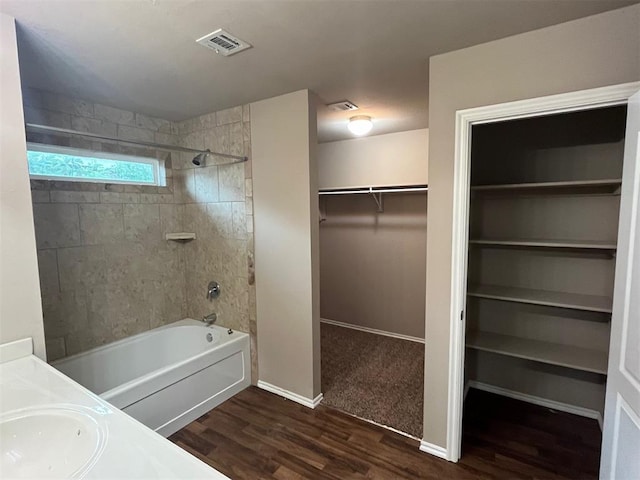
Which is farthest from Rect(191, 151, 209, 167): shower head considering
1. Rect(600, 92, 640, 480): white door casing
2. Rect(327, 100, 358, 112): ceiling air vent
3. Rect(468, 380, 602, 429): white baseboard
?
Rect(468, 380, 602, 429): white baseboard

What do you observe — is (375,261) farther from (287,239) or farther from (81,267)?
(81,267)

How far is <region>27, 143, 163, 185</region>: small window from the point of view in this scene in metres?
2.39

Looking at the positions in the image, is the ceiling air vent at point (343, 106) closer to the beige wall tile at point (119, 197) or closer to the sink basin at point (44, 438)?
the beige wall tile at point (119, 197)

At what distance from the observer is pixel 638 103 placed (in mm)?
1279

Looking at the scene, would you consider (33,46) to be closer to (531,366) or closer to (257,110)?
(257,110)

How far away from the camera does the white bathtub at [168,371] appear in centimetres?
220

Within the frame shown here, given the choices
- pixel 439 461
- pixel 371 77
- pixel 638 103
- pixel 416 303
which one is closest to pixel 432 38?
pixel 371 77

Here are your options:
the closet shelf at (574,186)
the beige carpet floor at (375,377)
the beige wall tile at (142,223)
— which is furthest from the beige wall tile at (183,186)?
the closet shelf at (574,186)

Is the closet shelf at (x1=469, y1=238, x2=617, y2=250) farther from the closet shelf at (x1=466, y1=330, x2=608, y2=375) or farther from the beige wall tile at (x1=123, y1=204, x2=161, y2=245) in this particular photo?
the beige wall tile at (x1=123, y1=204, x2=161, y2=245)

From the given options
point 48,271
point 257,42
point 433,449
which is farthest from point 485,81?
point 48,271

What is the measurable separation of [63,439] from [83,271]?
192cm

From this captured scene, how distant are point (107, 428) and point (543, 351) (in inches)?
106

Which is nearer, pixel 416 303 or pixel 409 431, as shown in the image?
pixel 409 431

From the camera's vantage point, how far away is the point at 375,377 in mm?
3008
